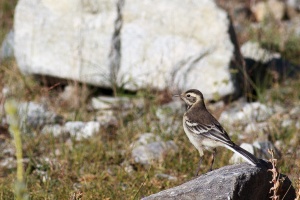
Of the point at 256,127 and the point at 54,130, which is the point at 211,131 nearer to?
the point at 256,127

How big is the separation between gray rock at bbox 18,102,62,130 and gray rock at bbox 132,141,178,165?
150 cm

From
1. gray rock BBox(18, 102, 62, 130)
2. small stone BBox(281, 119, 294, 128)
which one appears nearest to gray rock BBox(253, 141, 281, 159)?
small stone BBox(281, 119, 294, 128)

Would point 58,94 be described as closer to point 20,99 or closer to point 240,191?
point 20,99

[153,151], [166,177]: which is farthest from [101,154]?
[166,177]

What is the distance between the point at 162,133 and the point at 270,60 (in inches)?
116

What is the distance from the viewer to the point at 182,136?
7910 mm

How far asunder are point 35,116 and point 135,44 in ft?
5.99

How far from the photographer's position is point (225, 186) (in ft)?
15.9

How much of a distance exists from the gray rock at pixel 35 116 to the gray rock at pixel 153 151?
1499mm

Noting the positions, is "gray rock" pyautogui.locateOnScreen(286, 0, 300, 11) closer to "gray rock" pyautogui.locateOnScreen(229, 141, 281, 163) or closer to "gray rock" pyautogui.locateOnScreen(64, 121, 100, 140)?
"gray rock" pyautogui.locateOnScreen(229, 141, 281, 163)

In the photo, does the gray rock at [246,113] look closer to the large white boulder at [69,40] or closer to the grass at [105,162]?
the grass at [105,162]

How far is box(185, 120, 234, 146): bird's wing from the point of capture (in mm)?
5824

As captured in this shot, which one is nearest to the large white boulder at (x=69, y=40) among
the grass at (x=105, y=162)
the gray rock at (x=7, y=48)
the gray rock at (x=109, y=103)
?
the gray rock at (x=109, y=103)

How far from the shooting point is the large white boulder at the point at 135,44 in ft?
29.9
